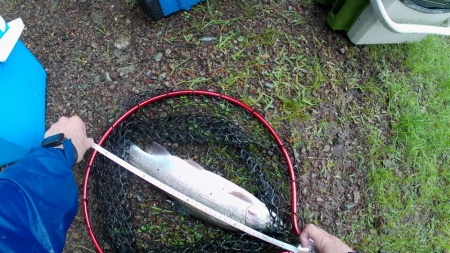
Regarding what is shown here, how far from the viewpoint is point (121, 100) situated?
2.53 metres

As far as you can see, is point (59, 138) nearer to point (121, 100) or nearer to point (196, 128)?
point (121, 100)

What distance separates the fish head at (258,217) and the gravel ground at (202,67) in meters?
0.45

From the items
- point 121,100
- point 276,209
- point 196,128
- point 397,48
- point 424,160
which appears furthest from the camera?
point 397,48

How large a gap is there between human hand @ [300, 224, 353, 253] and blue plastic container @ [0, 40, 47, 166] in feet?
6.90

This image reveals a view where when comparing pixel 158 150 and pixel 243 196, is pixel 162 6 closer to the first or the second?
pixel 158 150

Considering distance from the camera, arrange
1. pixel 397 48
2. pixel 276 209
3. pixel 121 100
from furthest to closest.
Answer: pixel 397 48, pixel 121 100, pixel 276 209

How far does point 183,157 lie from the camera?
244 cm

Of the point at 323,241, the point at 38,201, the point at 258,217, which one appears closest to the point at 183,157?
the point at 258,217

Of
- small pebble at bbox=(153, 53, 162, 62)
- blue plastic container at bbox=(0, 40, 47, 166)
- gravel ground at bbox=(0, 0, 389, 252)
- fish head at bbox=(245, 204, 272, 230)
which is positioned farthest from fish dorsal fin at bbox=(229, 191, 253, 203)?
blue plastic container at bbox=(0, 40, 47, 166)

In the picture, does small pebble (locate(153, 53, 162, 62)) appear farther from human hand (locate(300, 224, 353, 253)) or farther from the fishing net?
human hand (locate(300, 224, 353, 253))

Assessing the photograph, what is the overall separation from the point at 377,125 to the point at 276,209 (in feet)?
4.47

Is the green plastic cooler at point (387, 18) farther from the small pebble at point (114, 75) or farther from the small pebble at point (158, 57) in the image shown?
the small pebble at point (114, 75)

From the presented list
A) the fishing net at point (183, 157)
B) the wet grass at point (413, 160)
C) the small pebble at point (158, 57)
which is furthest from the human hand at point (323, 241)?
the small pebble at point (158, 57)

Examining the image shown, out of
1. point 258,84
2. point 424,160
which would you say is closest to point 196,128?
point 258,84
